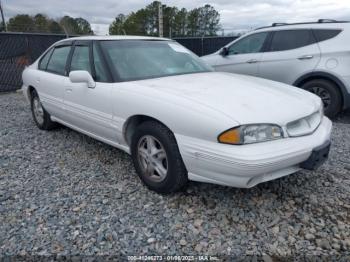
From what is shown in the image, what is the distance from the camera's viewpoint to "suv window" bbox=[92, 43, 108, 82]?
3177mm

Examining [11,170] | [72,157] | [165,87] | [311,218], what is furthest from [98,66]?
[311,218]

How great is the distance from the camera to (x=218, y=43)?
11.9m

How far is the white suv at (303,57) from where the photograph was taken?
5039mm

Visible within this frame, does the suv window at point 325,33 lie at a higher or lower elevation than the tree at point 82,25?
lower

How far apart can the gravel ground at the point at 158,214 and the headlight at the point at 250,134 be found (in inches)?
27.0

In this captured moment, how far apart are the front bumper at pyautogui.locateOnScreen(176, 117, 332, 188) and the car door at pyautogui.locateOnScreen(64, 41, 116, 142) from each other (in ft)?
3.37

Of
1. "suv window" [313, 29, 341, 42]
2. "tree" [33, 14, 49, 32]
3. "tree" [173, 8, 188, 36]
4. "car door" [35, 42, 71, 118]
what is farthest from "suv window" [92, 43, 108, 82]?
"tree" [173, 8, 188, 36]

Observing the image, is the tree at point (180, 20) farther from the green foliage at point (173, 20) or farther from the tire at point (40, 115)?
the tire at point (40, 115)

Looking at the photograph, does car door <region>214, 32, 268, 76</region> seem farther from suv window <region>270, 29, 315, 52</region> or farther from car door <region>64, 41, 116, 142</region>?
car door <region>64, 41, 116, 142</region>

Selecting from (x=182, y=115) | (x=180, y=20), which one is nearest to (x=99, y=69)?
(x=182, y=115)

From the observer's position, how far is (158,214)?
2559 mm

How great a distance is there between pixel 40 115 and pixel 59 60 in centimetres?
109

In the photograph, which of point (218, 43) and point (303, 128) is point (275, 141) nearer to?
point (303, 128)

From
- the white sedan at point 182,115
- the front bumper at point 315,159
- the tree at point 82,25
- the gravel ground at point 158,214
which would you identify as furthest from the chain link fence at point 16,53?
the tree at point 82,25
